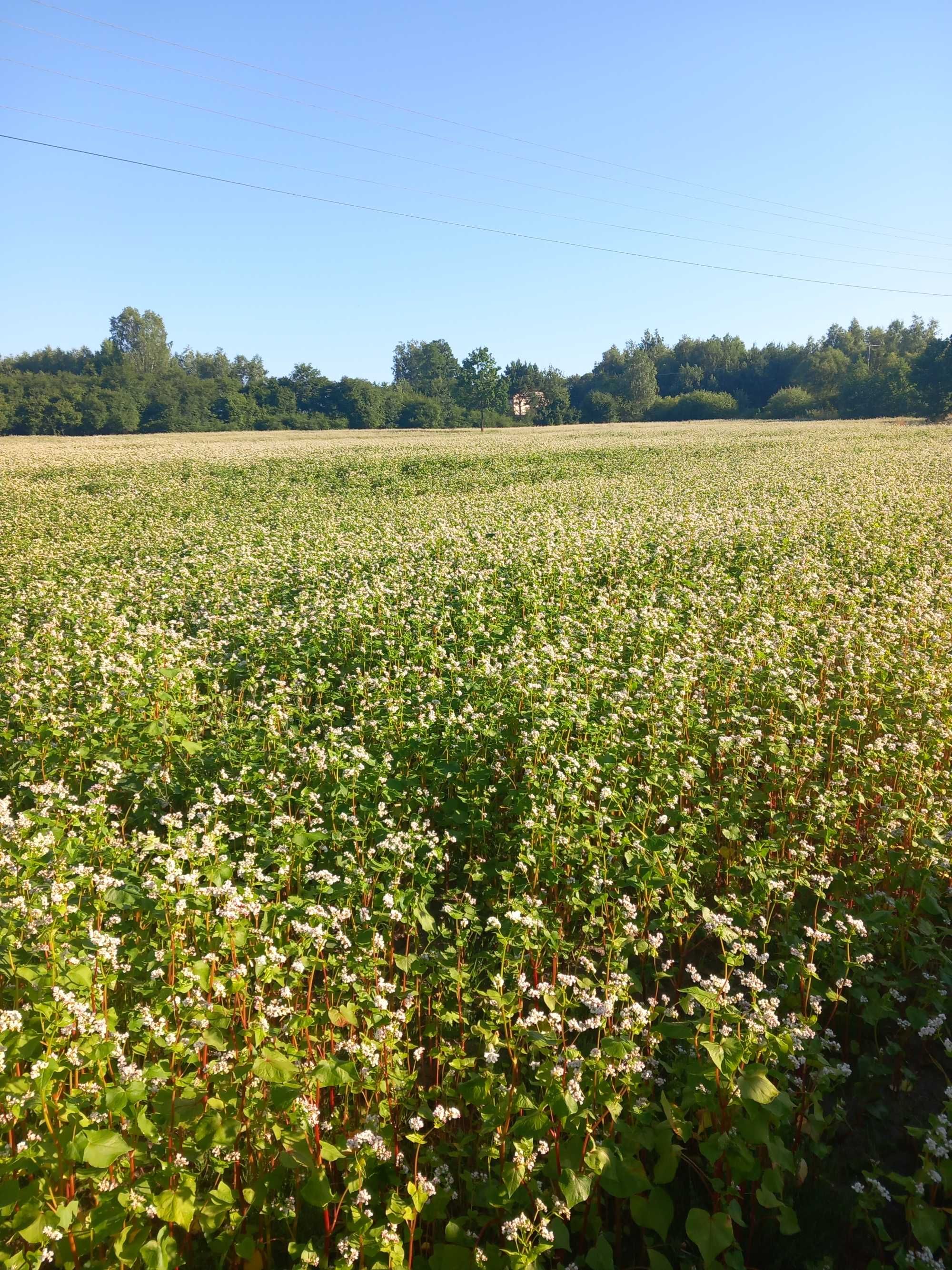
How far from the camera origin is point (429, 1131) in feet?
10.5

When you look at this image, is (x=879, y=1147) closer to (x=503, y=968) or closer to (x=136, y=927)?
(x=503, y=968)

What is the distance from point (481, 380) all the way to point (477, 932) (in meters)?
87.4

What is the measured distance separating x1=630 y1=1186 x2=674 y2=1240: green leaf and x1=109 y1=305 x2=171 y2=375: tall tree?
158 meters

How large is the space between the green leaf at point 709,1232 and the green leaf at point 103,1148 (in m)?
2.06

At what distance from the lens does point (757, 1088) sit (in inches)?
112

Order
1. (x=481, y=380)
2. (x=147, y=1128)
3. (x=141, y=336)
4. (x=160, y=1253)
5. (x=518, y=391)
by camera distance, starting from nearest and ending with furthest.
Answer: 1. (x=160, y=1253)
2. (x=147, y=1128)
3. (x=481, y=380)
4. (x=518, y=391)
5. (x=141, y=336)

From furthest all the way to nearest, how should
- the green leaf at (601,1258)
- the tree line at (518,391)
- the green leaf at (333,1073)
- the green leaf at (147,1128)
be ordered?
the tree line at (518,391)
the green leaf at (333,1073)
the green leaf at (601,1258)
the green leaf at (147,1128)

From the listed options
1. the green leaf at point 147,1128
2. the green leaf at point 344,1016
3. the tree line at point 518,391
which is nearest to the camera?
the green leaf at point 147,1128

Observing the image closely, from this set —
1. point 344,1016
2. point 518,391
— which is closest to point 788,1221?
point 344,1016

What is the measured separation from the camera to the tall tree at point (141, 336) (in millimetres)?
138750

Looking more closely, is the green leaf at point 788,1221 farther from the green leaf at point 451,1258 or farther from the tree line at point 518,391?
the tree line at point 518,391

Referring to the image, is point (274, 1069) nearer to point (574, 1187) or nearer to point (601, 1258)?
point (574, 1187)

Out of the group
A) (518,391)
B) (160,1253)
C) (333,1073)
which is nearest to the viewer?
(160,1253)

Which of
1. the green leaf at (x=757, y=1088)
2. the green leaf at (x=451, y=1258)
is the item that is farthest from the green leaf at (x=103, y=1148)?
the green leaf at (x=757, y=1088)
